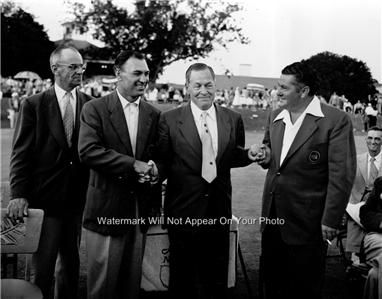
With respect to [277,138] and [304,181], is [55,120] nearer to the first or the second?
[277,138]

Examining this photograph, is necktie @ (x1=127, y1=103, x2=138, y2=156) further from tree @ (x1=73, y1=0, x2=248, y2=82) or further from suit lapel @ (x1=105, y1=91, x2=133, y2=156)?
tree @ (x1=73, y1=0, x2=248, y2=82)

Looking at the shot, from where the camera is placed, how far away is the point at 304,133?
3.34 metres

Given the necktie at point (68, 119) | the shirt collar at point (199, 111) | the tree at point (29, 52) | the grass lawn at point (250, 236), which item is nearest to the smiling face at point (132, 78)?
the shirt collar at point (199, 111)

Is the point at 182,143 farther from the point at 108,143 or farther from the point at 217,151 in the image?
the point at 108,143

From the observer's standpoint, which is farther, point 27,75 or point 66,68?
point 27,75

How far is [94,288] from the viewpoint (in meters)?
3.37

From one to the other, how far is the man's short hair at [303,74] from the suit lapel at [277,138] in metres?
0.31

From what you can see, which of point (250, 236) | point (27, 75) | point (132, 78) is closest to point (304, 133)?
point (132, 78)

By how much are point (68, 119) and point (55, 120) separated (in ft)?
0.36

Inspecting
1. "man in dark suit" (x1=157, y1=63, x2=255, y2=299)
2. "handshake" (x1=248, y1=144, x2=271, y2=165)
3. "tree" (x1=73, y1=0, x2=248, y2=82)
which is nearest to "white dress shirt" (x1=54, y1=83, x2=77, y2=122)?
"man in dark suit" (x1=157, y1=63, x2=255, y2=299)

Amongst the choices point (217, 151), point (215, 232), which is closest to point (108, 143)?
point (217, 151)

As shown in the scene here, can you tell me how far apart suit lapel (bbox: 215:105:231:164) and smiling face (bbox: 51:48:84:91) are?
1.11 m

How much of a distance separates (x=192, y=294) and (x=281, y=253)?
702 mm

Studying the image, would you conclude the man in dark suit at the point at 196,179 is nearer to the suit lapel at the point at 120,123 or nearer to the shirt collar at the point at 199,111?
the shirt collar at the point at 199,111
